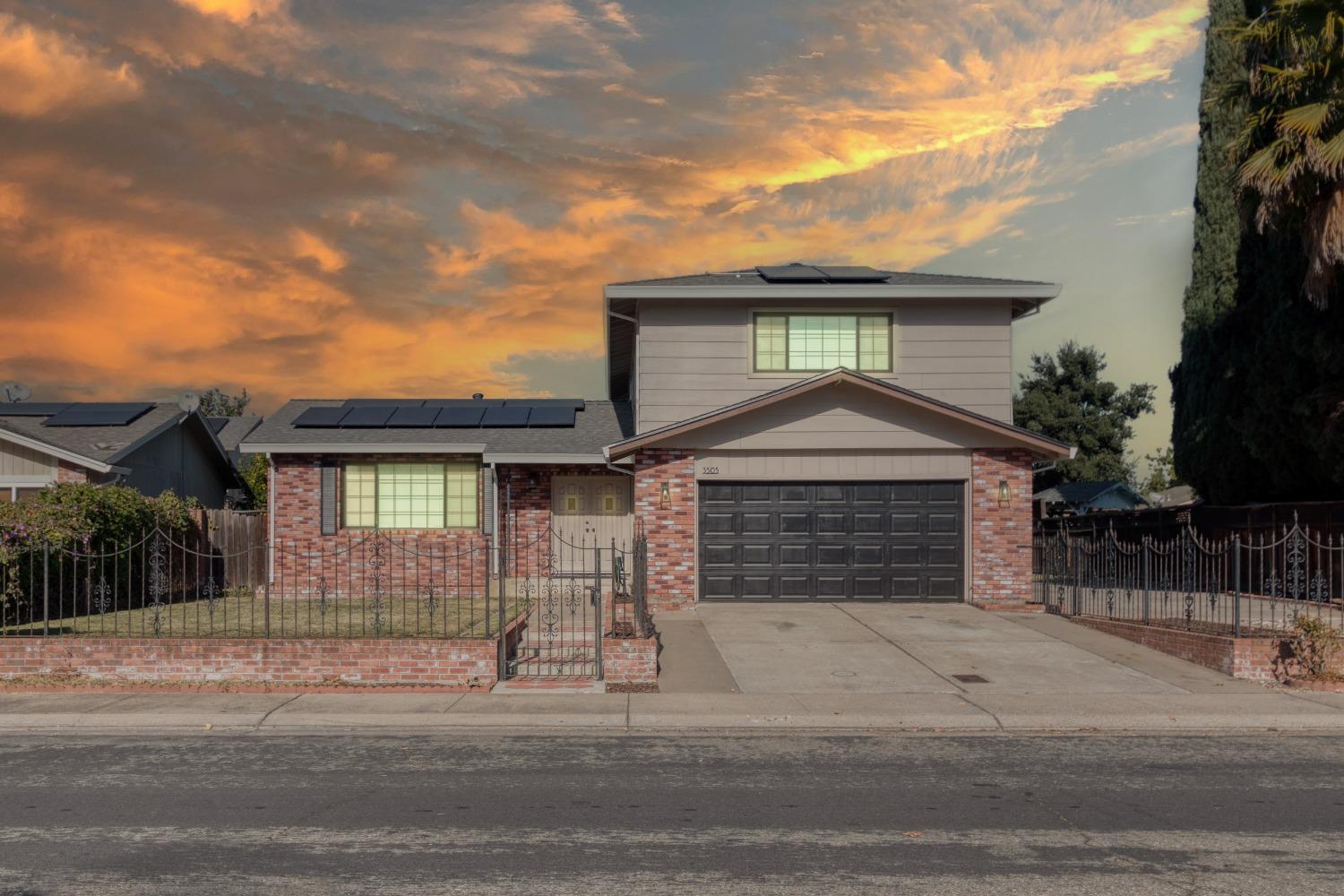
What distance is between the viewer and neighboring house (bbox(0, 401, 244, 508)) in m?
23.5

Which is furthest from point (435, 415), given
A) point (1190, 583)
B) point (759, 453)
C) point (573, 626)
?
point (1190, 583)

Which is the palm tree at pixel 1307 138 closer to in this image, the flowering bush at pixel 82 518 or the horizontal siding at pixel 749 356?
the horizontal siding at pixel 749 356

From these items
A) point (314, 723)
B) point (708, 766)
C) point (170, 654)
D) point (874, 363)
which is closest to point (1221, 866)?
point (708, 766)

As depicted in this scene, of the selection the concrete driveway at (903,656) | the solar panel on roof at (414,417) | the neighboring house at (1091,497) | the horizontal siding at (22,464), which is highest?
the solar panel on roof at (414,417)

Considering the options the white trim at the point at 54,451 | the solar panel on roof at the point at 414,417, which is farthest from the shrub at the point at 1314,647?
the white trim at the point at 54,451

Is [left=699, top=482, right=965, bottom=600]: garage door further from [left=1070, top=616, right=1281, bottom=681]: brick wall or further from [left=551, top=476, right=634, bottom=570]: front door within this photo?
[left=1070, top=616, right=1281, bottom=681]: brick wall

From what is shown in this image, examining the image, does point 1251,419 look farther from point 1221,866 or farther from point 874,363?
point 1221,866

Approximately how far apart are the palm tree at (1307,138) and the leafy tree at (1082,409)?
120 ft

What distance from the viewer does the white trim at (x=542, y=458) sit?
23453 millimetres

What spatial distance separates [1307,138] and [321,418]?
778 inches

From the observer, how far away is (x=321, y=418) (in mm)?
25656

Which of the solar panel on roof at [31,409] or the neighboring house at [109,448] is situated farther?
the solar panel on roof at [31,409]

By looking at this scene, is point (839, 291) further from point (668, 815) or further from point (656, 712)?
point (668, 815)

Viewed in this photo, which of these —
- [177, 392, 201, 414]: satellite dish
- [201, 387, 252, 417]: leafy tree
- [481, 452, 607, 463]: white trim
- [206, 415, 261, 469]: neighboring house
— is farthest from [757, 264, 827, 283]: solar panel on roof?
[201, 387, 252, 417]: leafy tree
